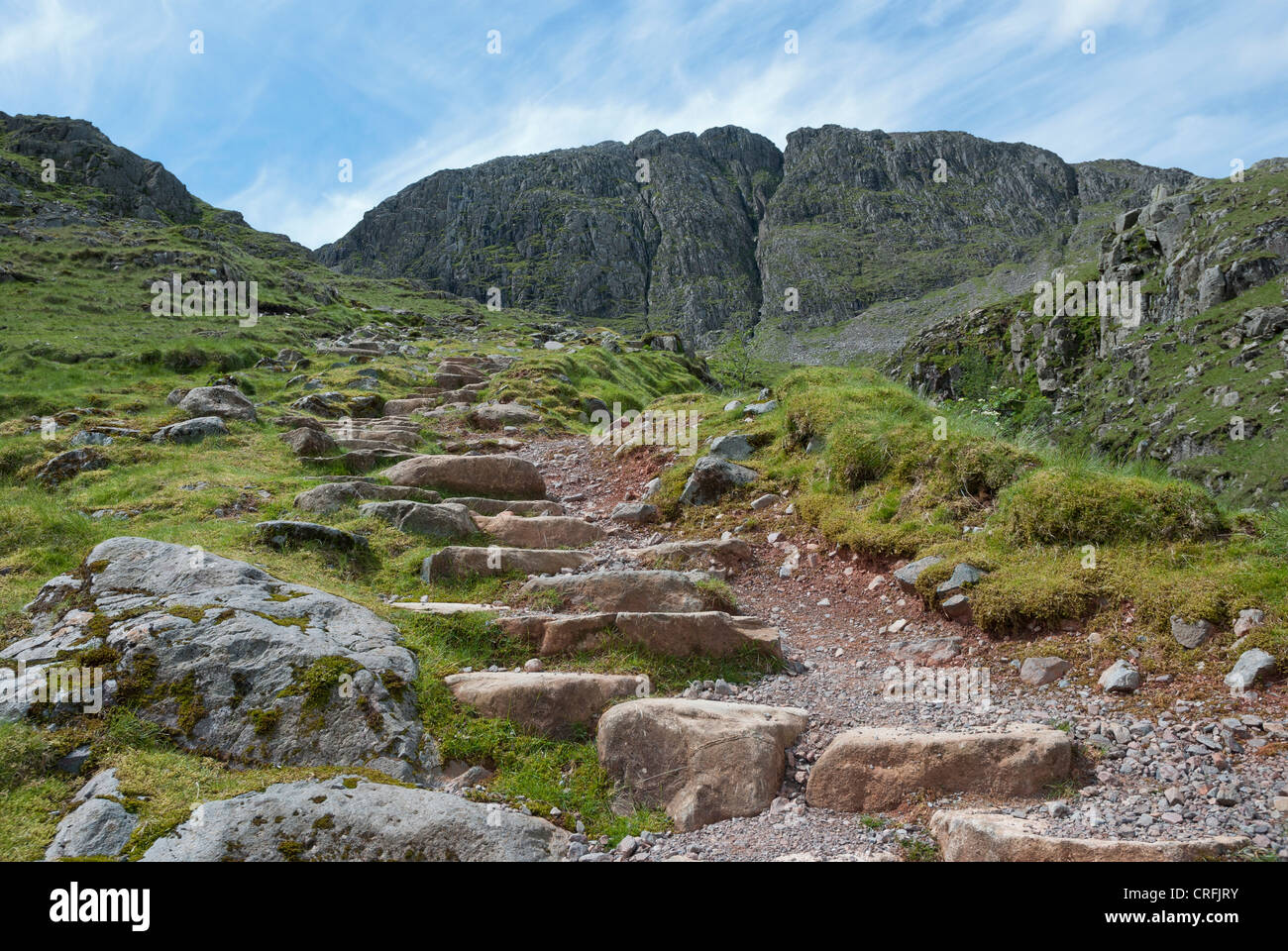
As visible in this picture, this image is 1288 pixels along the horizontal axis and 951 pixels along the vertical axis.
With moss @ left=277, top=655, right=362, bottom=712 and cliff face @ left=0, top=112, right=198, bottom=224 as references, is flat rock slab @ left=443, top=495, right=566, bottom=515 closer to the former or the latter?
moss @ left=277, top=655, right=362, bottom=712

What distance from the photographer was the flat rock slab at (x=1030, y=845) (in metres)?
4.39

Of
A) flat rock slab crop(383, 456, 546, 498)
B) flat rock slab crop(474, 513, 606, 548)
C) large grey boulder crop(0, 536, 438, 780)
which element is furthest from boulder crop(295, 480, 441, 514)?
large grey boulder crop(0, 536, 438, 780)

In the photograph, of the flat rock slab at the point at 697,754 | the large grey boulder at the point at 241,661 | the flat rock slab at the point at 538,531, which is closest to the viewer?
the flat rock slab at the point at 697,754

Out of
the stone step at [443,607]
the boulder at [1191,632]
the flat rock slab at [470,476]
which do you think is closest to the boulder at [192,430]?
the flat rock slab at [470,476]

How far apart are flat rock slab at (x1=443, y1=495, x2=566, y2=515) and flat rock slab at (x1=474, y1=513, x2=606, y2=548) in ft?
3.33

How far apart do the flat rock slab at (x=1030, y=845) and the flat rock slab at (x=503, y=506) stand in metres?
11.8

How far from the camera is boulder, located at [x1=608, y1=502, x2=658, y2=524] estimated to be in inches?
611

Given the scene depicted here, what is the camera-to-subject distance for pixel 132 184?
141875 millimetres

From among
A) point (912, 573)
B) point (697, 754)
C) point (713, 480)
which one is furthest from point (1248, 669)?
point (713, 480)

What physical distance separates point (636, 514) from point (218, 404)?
16.6m

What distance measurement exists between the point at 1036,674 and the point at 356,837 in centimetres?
725

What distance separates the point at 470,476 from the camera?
17.1m

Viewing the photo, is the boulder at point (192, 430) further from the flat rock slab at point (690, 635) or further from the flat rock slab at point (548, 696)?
the flat rock slab at point (690, 635)

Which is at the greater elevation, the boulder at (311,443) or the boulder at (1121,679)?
the boulder at (311,443)
